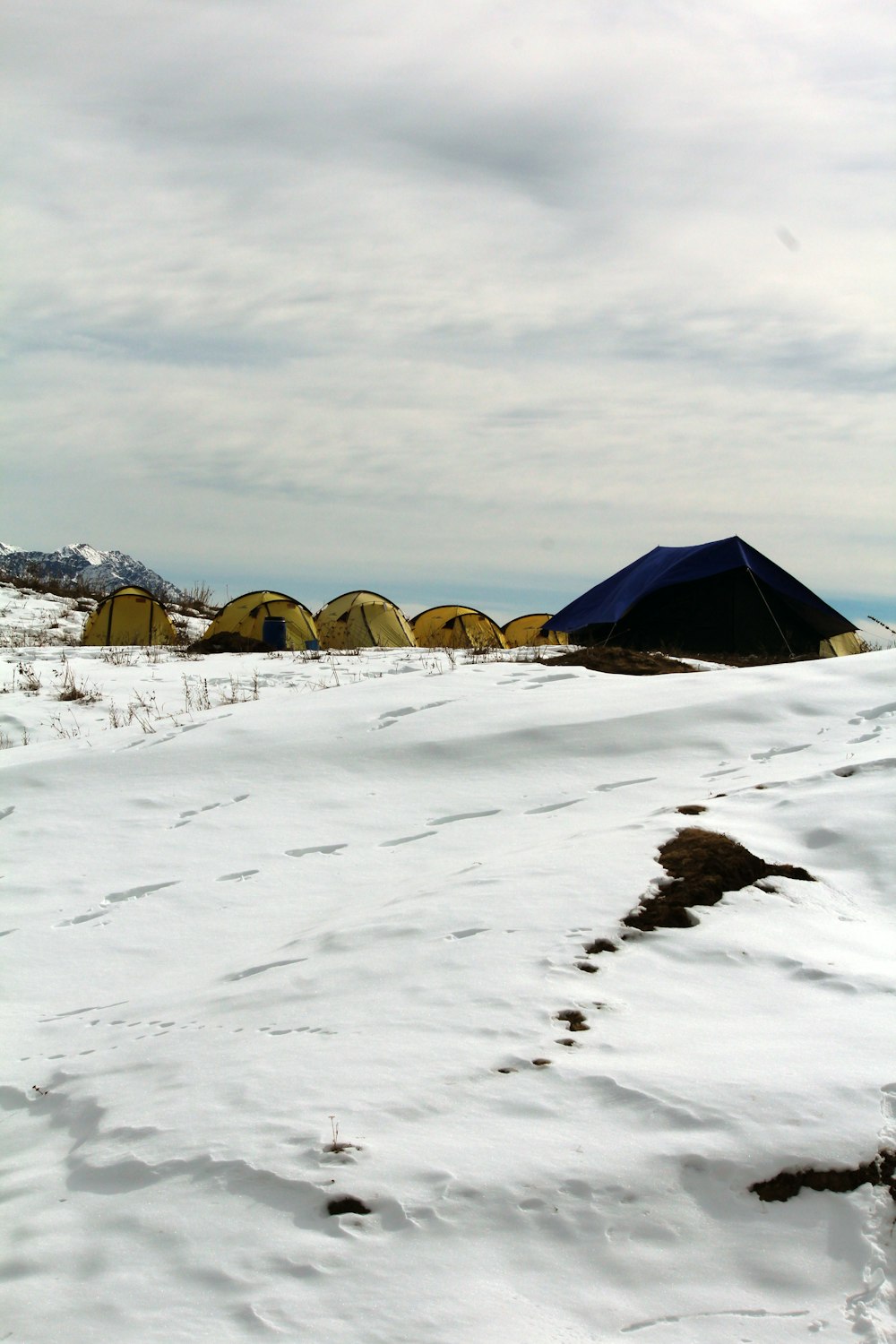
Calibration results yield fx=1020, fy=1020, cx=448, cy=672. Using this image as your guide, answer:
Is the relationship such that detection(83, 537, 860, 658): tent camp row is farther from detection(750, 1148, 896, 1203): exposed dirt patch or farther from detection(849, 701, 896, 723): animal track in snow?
detection(750, 1148, 896, 1203): exposed dirt patch

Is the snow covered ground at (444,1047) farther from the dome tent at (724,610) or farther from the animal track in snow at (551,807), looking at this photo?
the dome tent at (724,610)

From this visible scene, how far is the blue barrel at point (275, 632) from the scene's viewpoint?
19.5m

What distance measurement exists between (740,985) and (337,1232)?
1967 millimetres

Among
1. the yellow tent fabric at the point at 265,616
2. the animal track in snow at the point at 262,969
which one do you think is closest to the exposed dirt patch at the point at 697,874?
the animal track in snow at the point at 262,969

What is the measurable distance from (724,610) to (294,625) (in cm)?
875

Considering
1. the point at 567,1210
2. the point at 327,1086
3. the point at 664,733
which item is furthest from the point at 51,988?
the point at 664,733

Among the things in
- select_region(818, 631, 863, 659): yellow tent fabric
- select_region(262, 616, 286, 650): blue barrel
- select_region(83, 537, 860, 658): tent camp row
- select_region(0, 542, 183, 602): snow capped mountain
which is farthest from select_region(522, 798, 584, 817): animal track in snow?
select_region(0, 542, 183, 602): snow capped mountain

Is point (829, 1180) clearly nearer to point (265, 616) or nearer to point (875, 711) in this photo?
point (875, 711)

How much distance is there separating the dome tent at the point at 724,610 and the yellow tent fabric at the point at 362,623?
18.8 ft

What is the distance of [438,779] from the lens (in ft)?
24.7

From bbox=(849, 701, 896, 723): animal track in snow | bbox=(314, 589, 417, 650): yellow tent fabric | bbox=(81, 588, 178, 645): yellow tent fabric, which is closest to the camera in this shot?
bbox=(849, 701, 896, 723): animal track in snow

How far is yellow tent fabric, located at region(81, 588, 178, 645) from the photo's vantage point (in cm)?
2009

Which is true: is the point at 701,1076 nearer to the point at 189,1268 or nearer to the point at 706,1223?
the point at 706,1223

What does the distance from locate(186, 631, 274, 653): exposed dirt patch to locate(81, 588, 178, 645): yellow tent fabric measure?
2.12 metres
